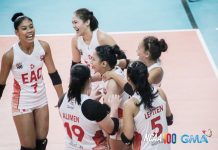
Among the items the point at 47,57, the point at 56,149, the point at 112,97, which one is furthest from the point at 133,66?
the point at 56,149

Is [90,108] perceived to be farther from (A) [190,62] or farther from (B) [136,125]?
(A) [190,62]

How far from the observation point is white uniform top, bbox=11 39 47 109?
16.5 ft

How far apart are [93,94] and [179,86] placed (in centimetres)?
348

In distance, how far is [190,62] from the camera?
8.48 m

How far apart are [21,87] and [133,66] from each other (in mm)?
1705

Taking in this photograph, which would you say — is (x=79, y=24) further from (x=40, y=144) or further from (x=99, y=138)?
(x=99, y=138)

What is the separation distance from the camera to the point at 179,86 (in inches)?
304

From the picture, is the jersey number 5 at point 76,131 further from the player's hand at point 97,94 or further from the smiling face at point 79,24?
the smiling face at point 79,24

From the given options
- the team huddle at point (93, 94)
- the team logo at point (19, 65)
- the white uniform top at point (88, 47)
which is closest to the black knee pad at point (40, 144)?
the team huddle at point (93, 94)

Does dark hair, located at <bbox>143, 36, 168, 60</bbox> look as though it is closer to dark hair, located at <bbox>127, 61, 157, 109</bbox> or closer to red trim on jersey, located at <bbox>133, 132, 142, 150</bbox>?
dark hair, located at <bbox>127, 61, 157, 109</bbox>

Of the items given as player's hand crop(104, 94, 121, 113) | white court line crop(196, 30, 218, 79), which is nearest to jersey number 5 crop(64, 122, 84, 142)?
player's hand crop(104, 94, 121, 113)

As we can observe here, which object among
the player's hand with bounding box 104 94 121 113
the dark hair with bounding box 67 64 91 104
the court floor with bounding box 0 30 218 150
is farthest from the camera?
the court floor with bounding box 0 30 218 150

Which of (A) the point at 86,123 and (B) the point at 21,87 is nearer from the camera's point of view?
(A) the point at 86,123

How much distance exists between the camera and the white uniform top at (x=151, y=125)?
398 centimetres
